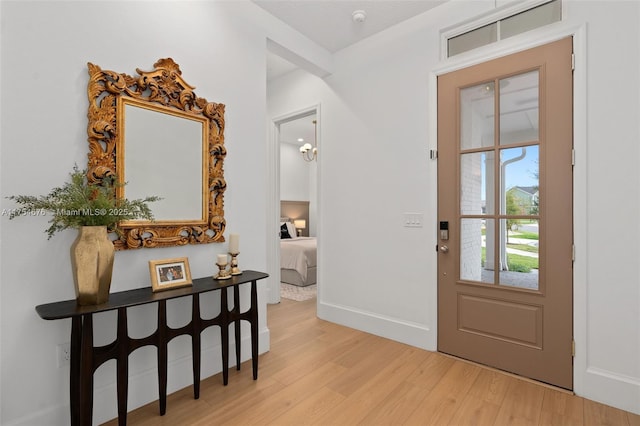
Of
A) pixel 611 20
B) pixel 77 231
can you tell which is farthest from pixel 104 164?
pixel 611 20

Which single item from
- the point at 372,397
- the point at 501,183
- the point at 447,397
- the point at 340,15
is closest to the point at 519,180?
the point at 501,183

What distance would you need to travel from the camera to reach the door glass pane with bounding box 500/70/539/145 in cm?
221

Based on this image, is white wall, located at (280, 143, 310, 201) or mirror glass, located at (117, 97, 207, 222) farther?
white wall, located at (280, 143, 310, 201)

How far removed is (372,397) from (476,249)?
1.34 metres

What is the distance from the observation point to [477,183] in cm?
245

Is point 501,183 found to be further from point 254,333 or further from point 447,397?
point 254,333

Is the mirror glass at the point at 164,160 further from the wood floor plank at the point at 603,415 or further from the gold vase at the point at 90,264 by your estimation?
the wood floor plank at the point at 603,415

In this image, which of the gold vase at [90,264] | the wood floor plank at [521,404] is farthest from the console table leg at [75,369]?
the wood floor plank at [521,404]

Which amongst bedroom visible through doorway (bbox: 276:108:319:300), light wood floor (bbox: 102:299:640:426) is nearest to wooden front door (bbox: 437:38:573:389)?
light wood floor (bbox: 102:299:640:426)

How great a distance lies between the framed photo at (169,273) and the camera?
1.87 m

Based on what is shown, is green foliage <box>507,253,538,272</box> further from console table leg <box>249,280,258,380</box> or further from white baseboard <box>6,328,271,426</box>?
white baseboard <box>6,328,271,426</box>

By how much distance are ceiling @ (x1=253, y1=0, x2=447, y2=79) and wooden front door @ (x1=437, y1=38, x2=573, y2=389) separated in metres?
0.72

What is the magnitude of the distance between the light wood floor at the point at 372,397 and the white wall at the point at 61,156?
324mm

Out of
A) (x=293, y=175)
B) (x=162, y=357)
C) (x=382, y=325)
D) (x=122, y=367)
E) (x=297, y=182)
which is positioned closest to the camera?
(x=122, y=367)
